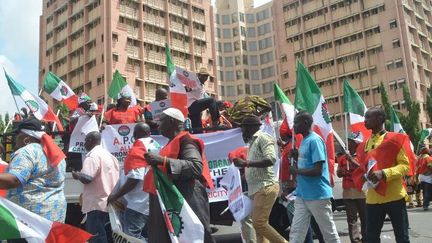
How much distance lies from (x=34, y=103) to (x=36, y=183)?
17.3 feet

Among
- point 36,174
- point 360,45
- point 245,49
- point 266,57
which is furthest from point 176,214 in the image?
point 245,49

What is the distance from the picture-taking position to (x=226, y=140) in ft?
23.0

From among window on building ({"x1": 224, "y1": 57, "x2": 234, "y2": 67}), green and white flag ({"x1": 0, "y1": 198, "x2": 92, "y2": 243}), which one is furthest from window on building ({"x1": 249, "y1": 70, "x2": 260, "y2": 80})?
green and white flag ({"x1": 0, "y1": 198, "x2": 92, "y2": 243})

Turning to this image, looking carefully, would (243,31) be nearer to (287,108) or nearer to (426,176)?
(426,176)

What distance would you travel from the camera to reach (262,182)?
18.2 feet

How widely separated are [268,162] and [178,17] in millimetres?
55280

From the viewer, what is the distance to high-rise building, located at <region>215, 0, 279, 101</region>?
7906cm

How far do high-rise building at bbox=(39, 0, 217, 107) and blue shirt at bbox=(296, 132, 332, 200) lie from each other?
45.0m

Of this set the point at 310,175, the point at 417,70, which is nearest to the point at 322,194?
the point at 310,175

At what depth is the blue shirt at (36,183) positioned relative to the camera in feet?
13.7

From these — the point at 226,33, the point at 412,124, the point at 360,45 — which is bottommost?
the point at 412,124

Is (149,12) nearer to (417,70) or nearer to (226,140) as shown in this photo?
(417,70)

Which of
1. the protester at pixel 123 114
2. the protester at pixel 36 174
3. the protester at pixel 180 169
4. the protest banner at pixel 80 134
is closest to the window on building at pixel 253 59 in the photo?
the protester at pixel 123 114

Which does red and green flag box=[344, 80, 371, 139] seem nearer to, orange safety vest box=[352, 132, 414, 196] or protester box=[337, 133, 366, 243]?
protester box=[337, 133, 366, 243]
